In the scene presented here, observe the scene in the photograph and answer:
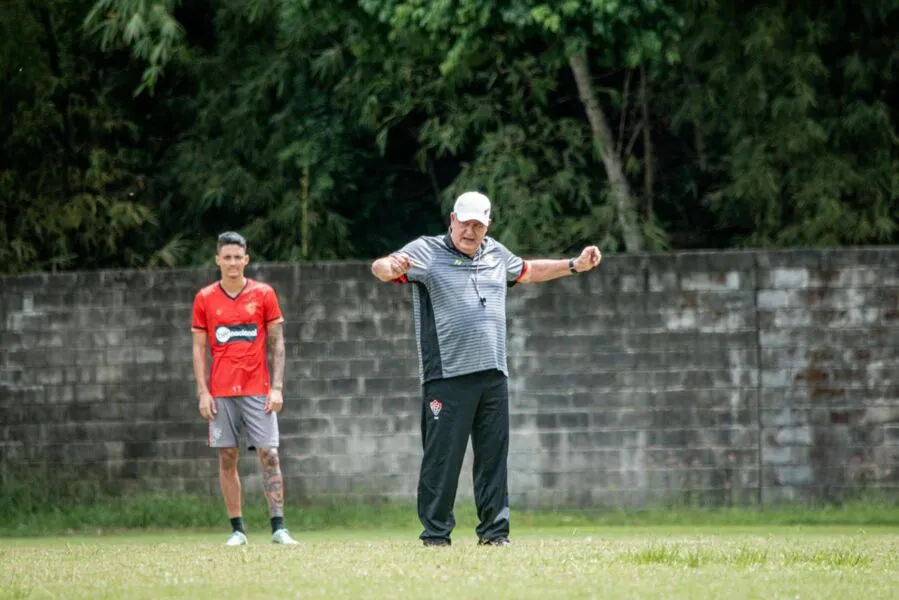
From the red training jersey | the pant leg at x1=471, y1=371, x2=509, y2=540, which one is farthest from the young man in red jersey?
the pant leg at x1=471, y1=371, x2=509, y2=540

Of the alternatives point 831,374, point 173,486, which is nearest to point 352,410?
point 173,486

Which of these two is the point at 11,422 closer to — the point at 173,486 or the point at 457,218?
the point at 173,486

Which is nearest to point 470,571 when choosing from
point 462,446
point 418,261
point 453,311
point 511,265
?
point 462,446

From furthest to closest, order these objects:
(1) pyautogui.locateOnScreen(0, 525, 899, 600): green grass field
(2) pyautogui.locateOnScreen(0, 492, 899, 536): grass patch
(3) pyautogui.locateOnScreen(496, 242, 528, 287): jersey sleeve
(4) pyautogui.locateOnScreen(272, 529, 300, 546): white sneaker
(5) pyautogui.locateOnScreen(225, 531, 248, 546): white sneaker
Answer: (2) pyautogui.locateOnScreen(0, 492, 899, 536): grass patch
(4) pyautogui.locateOnScreen(272, 529, 300, 546): white sneaker
(5) pyautogui.locateOnScreen(225, 531, 248, 546): white sneaker
(3) pyautogui.locateOnScreen(496, 242, 528, 287): jersey sleeve
(1) pyautogui.locateOnScreen(0, 525, 899, 600): green grass field

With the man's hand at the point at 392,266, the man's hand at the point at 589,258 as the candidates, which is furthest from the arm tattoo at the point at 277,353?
the man's hand at the point at 589,258

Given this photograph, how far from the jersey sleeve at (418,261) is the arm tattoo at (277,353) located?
2.05 meters

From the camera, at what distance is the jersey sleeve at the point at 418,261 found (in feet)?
30.0

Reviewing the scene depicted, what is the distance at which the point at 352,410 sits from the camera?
13867 millimetres

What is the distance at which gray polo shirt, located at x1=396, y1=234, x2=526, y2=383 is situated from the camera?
913 centimetres

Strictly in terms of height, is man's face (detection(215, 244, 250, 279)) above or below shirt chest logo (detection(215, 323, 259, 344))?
above

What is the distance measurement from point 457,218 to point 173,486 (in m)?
5.64

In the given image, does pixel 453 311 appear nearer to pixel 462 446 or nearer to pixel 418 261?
pixel 418 261

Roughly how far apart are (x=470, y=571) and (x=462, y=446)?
1.77 m

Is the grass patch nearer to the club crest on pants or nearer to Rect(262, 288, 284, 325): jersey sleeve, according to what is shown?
Rect(262, 288, 284, 325): jersey sleeve
